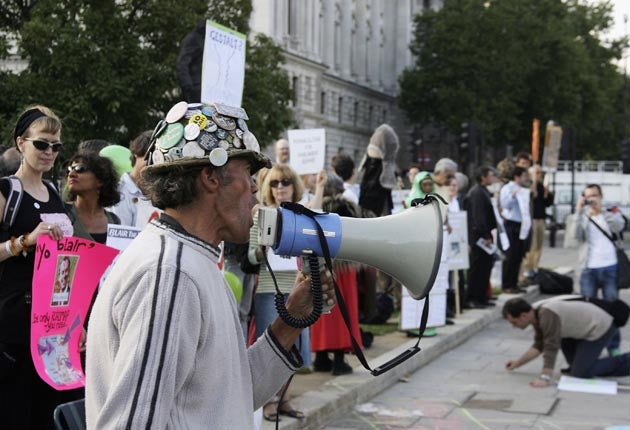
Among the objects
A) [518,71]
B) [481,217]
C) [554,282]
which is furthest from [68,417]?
[518,71]

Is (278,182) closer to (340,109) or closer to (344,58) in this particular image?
(340,109)

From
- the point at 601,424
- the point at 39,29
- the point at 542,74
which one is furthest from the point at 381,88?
the point at 601,424

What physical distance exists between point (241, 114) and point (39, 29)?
23493 mm

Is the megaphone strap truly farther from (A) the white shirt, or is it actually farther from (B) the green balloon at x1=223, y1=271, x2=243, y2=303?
(A) the white shirt

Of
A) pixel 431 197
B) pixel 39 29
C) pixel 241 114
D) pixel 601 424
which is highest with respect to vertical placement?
pixel 39 29

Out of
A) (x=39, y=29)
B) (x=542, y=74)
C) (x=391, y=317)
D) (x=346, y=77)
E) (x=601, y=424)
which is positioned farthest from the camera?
(x=346, y=77)

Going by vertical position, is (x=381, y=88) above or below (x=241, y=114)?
above

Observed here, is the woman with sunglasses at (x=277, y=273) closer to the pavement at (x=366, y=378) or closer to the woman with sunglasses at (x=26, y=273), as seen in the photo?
the pavement at (x=366, y=378)

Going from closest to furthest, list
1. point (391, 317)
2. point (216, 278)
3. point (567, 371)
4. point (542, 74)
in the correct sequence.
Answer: point (216, 278) < point (567, 371) < point (391, 317) < point (542, 74)

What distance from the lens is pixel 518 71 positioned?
61969 millimetres

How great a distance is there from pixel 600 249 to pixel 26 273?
8.60m

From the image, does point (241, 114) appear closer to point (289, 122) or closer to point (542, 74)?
point (289, 122)

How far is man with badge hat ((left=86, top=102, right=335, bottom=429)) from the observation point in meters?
2.12

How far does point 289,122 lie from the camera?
3247 cm
